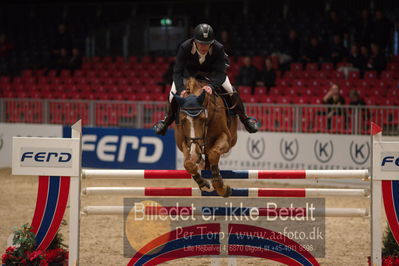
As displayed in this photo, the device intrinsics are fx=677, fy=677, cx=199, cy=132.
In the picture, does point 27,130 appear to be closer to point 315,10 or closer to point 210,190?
point 315,10

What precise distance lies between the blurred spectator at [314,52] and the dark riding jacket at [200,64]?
9.62m

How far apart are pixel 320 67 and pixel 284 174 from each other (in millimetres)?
10089

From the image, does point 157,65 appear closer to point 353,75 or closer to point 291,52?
point 291,52

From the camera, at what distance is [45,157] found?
5621mm

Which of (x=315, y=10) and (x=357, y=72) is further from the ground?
(x=315, y=10)

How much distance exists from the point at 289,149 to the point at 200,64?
6984 millimetres

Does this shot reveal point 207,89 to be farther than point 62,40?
No

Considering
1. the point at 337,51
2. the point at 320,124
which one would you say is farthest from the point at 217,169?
the point at 337,51

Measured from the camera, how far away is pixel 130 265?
5988 millimetres

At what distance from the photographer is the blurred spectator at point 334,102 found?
484 inches

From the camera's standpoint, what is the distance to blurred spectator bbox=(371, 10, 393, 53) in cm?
1470

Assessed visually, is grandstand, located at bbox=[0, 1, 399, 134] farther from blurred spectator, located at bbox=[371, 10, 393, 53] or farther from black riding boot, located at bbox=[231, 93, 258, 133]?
black riding boot, located at bbox=[231, 93, 258, 133]

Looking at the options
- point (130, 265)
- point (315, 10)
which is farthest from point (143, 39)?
point (130, 265)

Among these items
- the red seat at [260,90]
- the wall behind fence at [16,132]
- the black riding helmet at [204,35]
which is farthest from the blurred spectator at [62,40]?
the black riding helmet at [204,35]
